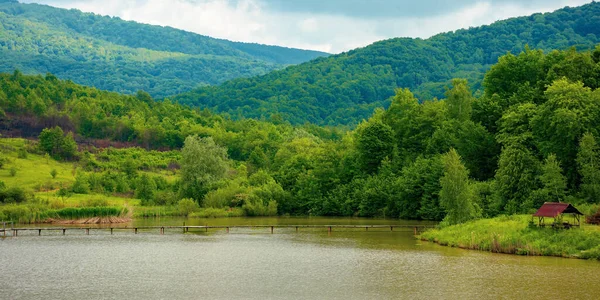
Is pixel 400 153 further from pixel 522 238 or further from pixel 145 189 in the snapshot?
pixel 522 238

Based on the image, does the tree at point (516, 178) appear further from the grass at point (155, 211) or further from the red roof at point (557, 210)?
the grass at point (155, 211)

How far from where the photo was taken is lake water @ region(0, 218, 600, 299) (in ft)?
122

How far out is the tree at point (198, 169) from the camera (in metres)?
96.7

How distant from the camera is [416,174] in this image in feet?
278

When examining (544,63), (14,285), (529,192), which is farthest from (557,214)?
(544,63)

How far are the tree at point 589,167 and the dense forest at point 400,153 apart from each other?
0.11 metres

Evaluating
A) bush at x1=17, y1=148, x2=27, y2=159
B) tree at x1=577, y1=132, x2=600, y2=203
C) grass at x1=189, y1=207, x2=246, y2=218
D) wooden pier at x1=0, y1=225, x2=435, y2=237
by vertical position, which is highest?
bush at x1=17, y1=148, x2=27, y2=159

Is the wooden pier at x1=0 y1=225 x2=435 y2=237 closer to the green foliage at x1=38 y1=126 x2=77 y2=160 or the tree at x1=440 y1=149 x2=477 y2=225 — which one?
the tree at x1=440 y1=149 x2=477 y2=225

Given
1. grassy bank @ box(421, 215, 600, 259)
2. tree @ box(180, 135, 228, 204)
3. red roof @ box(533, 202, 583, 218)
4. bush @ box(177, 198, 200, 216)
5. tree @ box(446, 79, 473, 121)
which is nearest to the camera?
grassy bank @ box(421, 215, 600, 259)

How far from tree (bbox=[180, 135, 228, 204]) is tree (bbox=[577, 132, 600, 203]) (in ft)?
164

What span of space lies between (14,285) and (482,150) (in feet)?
191

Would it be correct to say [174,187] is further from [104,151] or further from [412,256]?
[412,256]

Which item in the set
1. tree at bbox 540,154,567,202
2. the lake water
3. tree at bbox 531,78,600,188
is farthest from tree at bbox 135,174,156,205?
tree at bbox 540,154,567,202

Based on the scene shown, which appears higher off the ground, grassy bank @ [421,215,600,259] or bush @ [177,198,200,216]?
bush @ [177,198,200,216]
